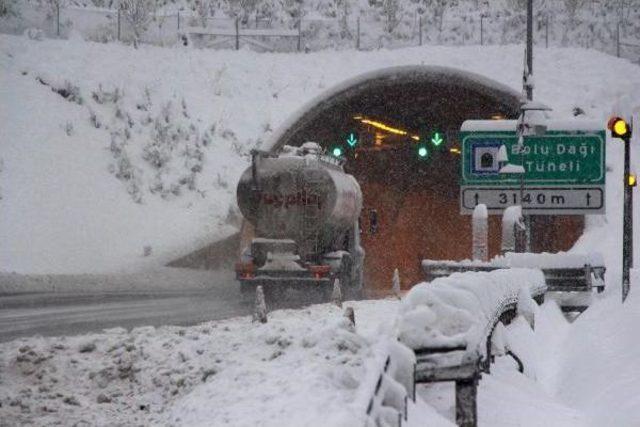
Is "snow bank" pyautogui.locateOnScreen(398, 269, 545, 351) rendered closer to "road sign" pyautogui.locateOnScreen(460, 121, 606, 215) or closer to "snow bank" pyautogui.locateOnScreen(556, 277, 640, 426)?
"snow bank" pyautogui.locateOnScreen(556, 277, 640, 426)

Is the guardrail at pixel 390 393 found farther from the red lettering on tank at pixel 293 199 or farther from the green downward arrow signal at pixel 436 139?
the green downward arrow signal at pixel 436 139

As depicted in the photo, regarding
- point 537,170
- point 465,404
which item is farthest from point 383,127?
point 465,404

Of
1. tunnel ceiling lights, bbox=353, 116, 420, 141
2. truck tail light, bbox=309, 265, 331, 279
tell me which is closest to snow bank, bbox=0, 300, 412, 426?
truck tail light, bbox=309, 265, 331, 279

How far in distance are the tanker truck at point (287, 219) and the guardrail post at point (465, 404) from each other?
1724cm

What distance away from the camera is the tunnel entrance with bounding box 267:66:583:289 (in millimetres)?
34062

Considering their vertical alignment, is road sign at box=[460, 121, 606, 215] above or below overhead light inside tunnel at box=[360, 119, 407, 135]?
below

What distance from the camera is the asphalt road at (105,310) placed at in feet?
53.4

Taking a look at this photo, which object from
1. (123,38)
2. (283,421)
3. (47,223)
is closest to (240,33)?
(123,38)

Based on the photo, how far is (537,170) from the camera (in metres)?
26.7

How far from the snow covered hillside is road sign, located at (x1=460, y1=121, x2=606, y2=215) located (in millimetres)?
2628

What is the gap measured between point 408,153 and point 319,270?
69.4ft

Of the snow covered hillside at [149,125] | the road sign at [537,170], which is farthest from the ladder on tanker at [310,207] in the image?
the snow covered hillside at [149,125]

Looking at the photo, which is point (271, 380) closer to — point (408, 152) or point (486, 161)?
point (486, 161)

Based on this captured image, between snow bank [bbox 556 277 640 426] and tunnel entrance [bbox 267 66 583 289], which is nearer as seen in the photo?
snow bank [bbox 556 277 640 426]
